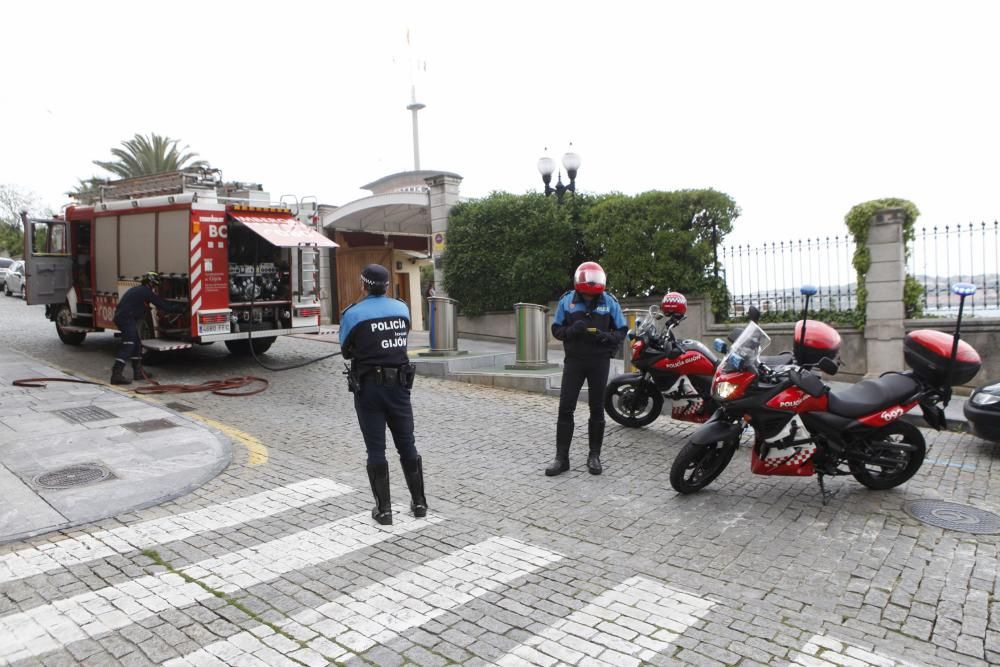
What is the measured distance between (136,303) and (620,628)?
960cm

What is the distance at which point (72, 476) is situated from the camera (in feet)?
20.0

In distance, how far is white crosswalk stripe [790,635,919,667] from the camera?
10.6 feet

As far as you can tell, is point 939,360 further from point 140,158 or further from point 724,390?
point 140,158

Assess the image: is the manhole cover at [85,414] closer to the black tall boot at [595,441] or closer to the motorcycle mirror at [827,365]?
the black tall boot at [595,441]

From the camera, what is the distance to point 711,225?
13688mm

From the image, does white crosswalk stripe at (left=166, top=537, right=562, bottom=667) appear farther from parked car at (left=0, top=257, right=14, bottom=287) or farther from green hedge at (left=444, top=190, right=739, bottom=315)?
parked car at (left=0, top=257, right=14, bottom=287)

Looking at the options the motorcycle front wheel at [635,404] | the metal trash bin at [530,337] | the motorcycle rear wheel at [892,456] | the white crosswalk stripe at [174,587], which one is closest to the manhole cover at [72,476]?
the white crosswalk stripe at [174,587]

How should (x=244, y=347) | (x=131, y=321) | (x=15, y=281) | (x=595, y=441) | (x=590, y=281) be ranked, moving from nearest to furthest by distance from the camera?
(x=590, y=281)
(x=595, y=441)
(x=131, y=321)
(x=244, y=347)
(x=15, y=281)

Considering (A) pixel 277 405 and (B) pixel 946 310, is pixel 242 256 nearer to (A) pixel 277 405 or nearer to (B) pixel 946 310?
(A) pixel 277 405

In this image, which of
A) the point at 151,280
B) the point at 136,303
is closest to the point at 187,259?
the point at 151,280

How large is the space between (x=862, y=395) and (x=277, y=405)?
6951mm

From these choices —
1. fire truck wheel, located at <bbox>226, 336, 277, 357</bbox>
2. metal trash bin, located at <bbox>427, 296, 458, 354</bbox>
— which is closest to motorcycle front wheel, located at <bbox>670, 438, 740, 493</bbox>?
metal trash bin, located at <bbox>427, 296, 458, 354</bbox>

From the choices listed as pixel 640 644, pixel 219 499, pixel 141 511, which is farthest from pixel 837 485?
pixel 141 511

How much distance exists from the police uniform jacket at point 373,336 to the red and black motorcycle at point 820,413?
2.25m
